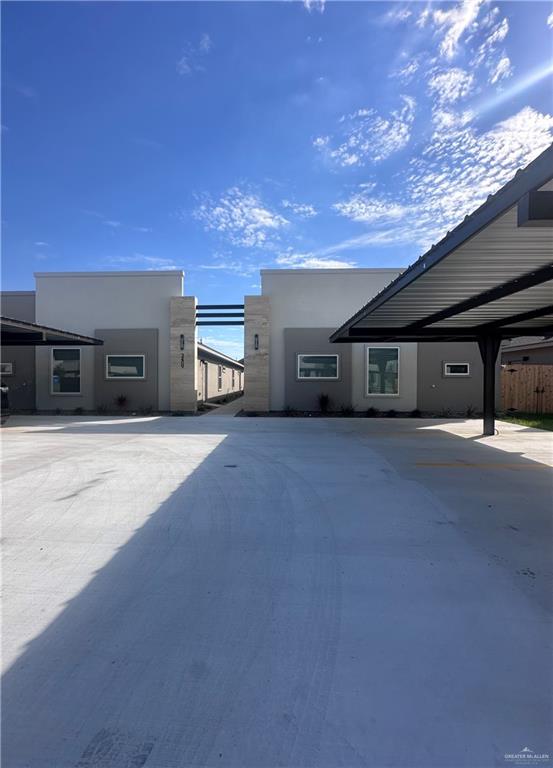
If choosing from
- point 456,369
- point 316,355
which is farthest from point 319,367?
point 456,369

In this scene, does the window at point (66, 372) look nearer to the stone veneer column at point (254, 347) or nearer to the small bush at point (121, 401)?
the small bush at point (121, 401)

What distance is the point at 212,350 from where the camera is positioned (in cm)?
2097

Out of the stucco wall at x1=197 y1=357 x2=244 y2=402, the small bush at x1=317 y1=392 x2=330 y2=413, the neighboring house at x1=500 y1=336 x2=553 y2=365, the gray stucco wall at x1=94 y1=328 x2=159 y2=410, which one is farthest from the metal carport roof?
the neighboring house at x1=500 y1=336 x2=553 y2=365

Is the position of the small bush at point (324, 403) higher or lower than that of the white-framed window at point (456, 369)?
lower

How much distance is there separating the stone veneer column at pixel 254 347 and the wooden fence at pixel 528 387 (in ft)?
31.6

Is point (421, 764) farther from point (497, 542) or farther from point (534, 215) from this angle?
point (534, 215)

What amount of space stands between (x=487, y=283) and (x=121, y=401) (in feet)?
45.3

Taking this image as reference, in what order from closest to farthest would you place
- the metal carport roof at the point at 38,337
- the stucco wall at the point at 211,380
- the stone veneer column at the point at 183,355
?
1. the metal carport roof at the point at 38,337
2. the stone veneer column at the point at 183,355
3. the stucco wall at the point at 211,380

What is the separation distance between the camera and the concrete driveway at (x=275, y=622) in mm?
1818

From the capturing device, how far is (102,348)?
53.7 ft

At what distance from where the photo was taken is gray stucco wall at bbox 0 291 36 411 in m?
16.6

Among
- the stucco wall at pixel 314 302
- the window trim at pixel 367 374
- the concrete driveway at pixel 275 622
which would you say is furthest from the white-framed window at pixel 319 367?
the concrete driveway at pixel 275 622

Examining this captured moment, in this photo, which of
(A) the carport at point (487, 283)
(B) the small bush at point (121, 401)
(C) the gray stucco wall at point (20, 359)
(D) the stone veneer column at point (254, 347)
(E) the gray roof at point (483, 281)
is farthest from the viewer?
(C) the gray stucco wall at point (20, 359)

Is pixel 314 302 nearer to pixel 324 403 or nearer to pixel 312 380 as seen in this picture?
pixel 312 380
